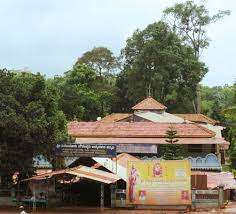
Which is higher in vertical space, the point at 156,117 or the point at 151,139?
the point at 156,117

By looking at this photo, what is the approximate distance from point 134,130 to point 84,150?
43.7ft

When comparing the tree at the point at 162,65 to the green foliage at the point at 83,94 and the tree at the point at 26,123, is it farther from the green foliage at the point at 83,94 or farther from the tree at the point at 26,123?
the tree at the point at 26,123

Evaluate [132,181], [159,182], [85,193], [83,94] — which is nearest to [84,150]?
[132,181]

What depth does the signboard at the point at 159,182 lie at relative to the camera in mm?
35094

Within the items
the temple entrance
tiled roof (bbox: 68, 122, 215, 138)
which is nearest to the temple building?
tiled roof (bbox: 68, 122, 215, 138)

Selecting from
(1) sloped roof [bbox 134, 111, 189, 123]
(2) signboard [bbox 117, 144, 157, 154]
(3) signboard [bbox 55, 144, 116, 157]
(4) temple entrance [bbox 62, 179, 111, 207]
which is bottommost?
(4) temple entrance [bbox 62, 179, 111, 207]

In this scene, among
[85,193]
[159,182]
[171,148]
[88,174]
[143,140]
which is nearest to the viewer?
[88,174]

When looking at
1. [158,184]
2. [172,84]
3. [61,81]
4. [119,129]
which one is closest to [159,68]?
[172,84]

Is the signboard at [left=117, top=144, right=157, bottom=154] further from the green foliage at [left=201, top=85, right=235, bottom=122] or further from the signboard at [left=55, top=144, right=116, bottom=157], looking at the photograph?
the green foliage at [left=201, top=85, right=235, bottom=122]

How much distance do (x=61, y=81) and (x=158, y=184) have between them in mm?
46205

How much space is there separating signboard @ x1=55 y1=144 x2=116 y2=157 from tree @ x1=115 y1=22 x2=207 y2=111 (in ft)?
108

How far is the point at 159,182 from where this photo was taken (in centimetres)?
3528

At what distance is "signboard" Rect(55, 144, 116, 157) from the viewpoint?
117ft

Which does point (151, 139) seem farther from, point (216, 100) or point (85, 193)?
point (216, 100)
